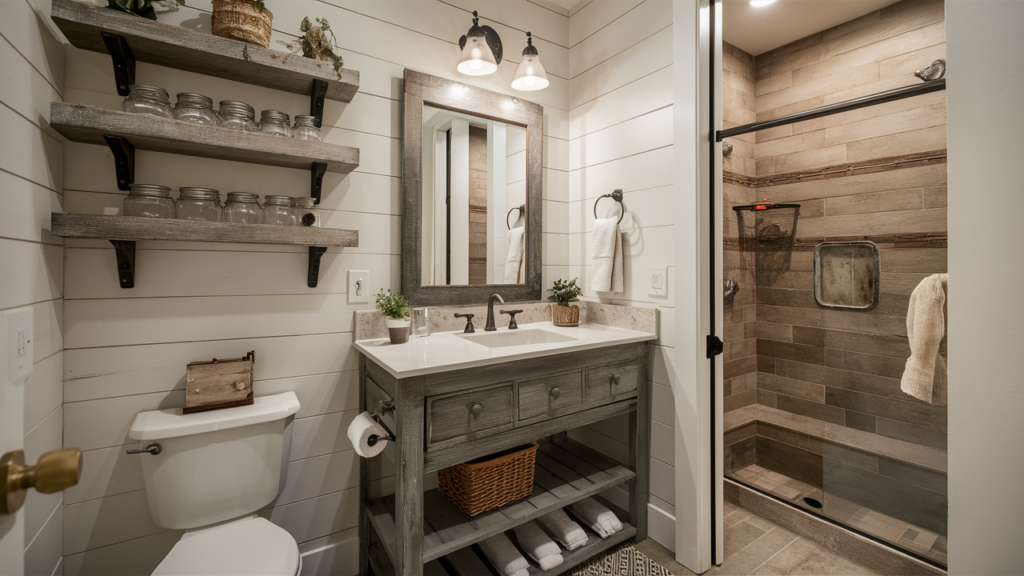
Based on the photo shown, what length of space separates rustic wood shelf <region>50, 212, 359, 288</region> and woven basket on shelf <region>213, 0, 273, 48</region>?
0.59 m

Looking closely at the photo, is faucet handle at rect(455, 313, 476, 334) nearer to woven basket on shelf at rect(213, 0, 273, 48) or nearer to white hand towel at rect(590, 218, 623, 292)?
white hand towel at rect(590, 218, 623, 292)

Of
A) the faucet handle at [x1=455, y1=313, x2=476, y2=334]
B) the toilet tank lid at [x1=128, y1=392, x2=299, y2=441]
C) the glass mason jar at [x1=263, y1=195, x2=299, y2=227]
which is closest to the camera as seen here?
the toilet tank lid at [x1=128, y1=392, x2=299, y2=441]

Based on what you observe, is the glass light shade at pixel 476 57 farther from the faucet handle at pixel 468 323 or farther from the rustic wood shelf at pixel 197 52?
the faucet handle at pixel 468 323

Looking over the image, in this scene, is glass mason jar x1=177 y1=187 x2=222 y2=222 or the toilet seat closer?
the toilet seat

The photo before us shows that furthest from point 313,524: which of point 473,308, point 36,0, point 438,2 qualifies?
point 438,2

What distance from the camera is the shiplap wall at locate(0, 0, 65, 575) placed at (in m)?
0.85

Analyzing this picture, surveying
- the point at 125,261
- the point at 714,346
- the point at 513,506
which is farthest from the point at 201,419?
the point at 714,346

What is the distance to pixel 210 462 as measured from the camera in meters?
1.21

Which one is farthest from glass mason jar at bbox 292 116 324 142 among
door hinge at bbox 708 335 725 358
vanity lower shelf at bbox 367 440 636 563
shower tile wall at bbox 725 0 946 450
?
shower tile wall at bbox 725 0 946 450

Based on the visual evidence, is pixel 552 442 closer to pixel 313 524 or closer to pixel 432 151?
pixel 313 524

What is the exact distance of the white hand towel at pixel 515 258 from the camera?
6.64 ft

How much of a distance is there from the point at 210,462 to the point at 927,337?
246 centimetres

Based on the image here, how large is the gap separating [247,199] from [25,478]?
3.75 feet

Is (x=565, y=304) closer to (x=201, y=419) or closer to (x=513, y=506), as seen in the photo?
(x=513, y=506)
